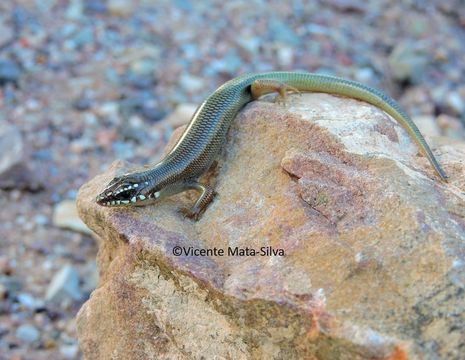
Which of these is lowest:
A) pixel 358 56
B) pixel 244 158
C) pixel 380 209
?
pixel 358 56

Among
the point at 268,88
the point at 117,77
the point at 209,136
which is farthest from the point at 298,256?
the point at 117,77

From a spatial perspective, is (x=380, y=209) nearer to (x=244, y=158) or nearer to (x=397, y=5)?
(x=244, y=158)

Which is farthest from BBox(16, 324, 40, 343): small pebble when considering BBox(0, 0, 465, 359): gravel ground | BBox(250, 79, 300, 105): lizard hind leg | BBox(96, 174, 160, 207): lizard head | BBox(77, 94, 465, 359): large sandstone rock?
BBox(250, 79, 300, 105): lizard hind leg

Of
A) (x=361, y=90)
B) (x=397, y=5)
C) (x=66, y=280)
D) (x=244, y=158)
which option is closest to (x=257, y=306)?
(x=244, y=158)

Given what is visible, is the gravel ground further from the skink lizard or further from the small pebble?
the skink lizard

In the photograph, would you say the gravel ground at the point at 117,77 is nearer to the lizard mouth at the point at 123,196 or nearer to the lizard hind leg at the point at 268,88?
the lizard mouth at the point at 123,196

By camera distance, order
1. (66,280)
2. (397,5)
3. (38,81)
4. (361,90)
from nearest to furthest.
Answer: (361,90) → (66,280) → (38,81) → (397,5)

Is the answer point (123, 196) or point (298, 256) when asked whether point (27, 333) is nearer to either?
point (123, 196)

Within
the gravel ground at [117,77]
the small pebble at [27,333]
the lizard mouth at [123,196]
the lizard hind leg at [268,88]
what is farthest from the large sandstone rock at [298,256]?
the gravel ground at [117,77]
